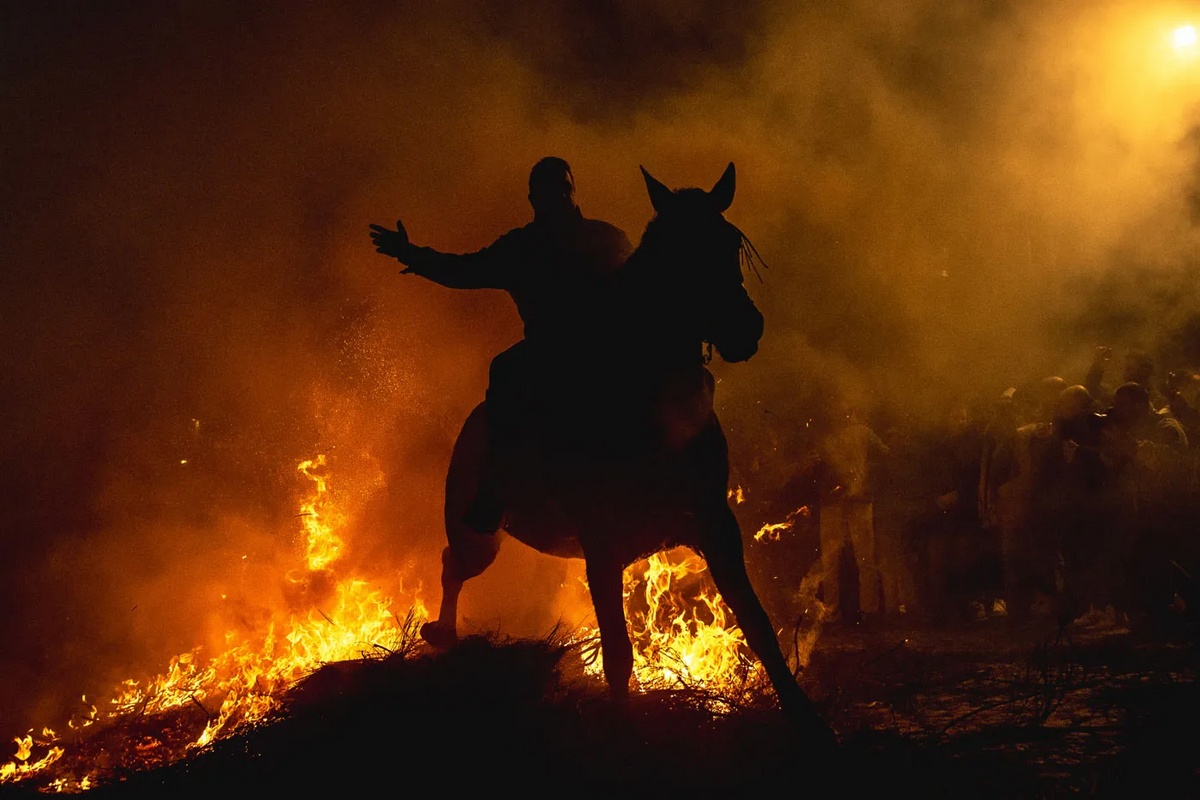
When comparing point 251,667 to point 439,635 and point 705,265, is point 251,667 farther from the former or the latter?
point 705,265

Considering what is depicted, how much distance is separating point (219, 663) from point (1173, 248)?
1520 centimetres

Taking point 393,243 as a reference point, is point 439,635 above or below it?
below

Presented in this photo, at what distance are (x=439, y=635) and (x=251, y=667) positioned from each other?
117 inches

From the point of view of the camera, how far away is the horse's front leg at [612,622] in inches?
149

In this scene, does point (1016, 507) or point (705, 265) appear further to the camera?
point (1016, 507)

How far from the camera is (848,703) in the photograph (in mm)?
4207

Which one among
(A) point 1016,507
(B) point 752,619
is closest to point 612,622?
(B) point 752,619

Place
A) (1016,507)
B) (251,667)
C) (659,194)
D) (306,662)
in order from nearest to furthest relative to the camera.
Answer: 1. (659,194)
2. (306,662)
3. (251,667)
4. (1016,507)

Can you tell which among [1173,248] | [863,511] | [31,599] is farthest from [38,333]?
[1173,248]

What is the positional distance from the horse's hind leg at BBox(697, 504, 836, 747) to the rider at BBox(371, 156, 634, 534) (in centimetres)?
119

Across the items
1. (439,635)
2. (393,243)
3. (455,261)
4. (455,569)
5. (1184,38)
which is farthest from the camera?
(1184,38)

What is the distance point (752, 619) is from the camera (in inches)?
144

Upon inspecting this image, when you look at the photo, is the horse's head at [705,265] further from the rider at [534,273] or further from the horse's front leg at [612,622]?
the horse's front leg at [612,622]

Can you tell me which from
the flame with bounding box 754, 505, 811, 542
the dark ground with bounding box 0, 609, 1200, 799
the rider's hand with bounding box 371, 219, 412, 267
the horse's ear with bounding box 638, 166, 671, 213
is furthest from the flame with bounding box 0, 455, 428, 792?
the flame with bounding box 754, 505, 811, 542
